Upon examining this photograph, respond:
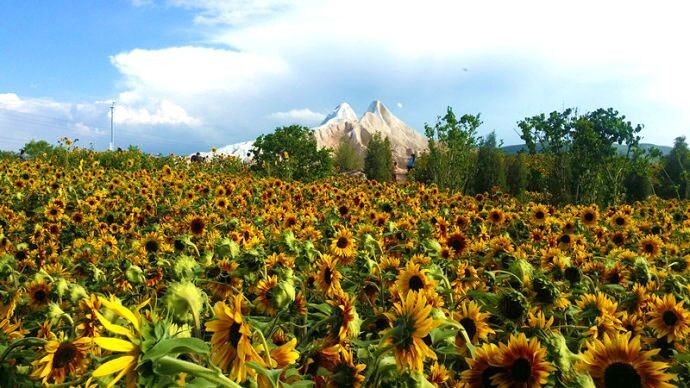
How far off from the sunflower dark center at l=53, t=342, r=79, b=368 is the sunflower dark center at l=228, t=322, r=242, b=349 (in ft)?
1.69

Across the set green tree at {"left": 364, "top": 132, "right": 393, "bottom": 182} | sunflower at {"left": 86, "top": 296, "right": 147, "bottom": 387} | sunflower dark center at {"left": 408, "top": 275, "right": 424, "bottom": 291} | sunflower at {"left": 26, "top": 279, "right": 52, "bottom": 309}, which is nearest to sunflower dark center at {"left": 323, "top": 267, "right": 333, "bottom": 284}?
sunflower dark center at {"left": 408, "top": 275, "right": 424, "bottom": 291}

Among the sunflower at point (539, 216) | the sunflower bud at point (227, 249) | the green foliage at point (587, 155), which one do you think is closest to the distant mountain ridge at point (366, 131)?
the green foliage at point (587, 155)

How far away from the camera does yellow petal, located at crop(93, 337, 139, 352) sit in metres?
0.92

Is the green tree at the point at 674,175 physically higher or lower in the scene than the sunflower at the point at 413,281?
higher

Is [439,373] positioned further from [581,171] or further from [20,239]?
[581,171]

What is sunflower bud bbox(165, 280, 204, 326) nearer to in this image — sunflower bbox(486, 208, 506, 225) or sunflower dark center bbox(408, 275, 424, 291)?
sunflower dark center bbox(408, 275, 424, 291)

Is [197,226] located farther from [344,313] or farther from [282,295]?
[344,313]

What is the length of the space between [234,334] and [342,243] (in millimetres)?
2287

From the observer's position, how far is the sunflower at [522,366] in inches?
54.3

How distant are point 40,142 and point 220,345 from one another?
65.5 feet

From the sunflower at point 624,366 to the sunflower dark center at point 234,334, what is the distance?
0.95 m

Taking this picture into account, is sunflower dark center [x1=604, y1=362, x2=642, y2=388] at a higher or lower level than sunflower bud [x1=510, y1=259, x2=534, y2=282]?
lower

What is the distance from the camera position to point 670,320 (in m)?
2.25

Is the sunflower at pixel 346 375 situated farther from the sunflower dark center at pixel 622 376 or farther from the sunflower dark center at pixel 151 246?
the sunflower dark center at pixel 151 246
